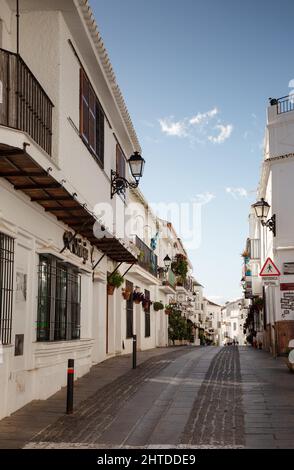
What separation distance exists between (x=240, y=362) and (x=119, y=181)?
6908 mm

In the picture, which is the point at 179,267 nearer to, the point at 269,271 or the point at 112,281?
the point at 112,281

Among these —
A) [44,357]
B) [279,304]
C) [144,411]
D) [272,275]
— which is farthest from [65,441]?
[279,304]

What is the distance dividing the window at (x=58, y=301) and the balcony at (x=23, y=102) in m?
2.39

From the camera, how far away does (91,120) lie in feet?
46.5

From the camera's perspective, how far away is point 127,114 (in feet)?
56.5

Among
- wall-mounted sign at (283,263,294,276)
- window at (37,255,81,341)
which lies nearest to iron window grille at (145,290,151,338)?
wall-mounted sign at (283,263,294,276)

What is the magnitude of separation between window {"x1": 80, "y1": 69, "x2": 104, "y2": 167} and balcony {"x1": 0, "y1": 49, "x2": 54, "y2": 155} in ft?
7.45

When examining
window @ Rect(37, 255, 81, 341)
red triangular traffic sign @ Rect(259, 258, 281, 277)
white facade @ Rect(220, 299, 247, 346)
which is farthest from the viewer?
white facade @ Rect(220, 299, 247, 346)

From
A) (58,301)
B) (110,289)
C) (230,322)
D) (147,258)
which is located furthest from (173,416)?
(230,322)

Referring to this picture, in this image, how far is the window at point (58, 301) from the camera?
37.2ft

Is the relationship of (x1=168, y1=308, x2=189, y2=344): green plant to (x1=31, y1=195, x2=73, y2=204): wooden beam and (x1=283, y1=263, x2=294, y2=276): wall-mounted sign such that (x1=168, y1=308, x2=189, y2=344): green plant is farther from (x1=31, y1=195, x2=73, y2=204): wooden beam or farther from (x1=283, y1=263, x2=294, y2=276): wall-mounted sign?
(x1=31, y1=195, x2=73, y2=204): wooden beam

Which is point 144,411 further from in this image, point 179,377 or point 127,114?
point 127,114

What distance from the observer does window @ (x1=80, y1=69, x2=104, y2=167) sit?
13172 millimetres

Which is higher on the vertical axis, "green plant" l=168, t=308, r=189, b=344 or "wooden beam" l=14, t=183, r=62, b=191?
"wooden beam" l=14, t=183, r=62, b=191
